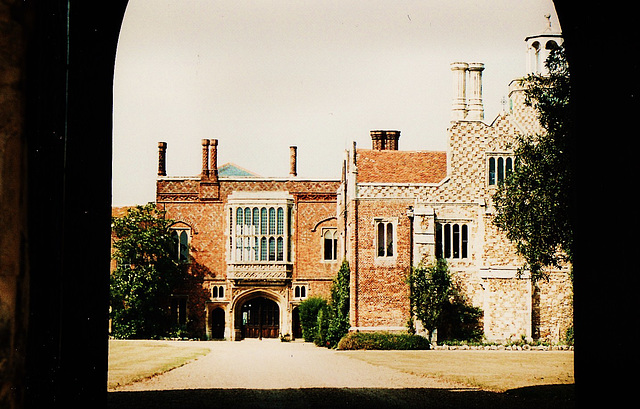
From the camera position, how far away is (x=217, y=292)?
45.9 meters

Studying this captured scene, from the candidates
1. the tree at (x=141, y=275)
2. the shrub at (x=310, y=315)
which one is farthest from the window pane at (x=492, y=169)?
the tree at (x=141, y=275)

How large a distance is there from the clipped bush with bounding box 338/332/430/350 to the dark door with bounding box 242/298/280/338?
11900mm

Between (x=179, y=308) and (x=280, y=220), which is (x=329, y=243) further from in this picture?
(x=179, y=308)

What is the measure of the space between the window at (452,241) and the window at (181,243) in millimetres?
14503

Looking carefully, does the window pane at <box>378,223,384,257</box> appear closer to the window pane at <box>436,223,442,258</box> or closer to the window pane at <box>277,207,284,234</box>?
the window pane at <box>436,223,442,258</box>

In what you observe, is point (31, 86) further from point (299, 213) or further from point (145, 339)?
point (299, 213)

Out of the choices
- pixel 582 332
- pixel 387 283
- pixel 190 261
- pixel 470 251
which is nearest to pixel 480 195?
pixel 470 251

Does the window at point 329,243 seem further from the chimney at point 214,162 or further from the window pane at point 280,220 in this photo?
the chimney at point 214,162

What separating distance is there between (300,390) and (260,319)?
30.5m

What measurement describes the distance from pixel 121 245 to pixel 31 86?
3719cm

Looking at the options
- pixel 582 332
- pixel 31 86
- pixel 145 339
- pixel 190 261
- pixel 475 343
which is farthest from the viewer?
pixel 190 261

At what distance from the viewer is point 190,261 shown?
152ft

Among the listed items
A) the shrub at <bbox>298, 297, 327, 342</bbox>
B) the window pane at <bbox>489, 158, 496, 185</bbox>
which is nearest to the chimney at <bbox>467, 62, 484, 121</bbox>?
the window pane at <bbox>489, 158, 496, 185</bbox>

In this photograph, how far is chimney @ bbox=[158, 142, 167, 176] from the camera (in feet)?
153
